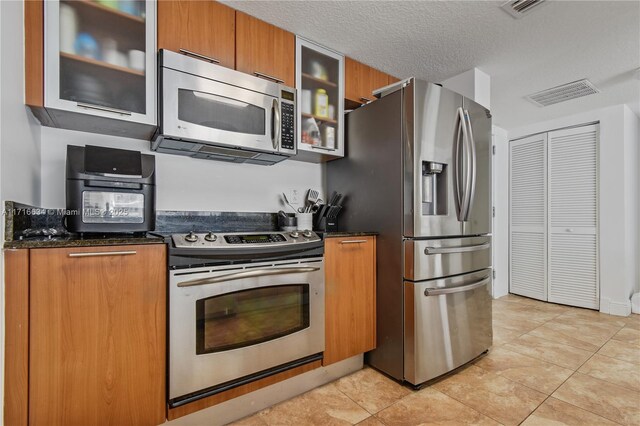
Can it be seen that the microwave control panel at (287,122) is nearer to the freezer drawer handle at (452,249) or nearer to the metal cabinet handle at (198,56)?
the metal cabinet handle at (198,56)

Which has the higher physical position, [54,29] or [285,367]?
[54,29]

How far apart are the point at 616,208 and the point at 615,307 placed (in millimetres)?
1110

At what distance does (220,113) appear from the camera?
179 centimetres

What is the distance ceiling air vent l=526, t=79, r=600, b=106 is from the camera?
9.68ft

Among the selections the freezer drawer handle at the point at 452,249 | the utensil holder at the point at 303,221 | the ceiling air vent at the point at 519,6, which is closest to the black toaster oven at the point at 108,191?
the utensil holder at the point at 303,221

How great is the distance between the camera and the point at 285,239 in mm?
1769

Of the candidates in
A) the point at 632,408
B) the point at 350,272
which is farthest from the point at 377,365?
the point at 632,408

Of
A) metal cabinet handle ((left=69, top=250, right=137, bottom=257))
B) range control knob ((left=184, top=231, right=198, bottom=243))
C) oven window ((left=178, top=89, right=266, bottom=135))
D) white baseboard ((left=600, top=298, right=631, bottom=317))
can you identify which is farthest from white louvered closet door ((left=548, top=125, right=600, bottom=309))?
metal cabinet handle ((left=69, top=250, right=137, bottom=257))

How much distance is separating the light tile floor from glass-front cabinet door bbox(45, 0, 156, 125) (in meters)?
1.73

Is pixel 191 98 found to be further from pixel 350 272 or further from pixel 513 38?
pixel 513 38

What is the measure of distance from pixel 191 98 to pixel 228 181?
2.09 feet

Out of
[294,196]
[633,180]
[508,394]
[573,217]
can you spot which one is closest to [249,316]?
[294,196]

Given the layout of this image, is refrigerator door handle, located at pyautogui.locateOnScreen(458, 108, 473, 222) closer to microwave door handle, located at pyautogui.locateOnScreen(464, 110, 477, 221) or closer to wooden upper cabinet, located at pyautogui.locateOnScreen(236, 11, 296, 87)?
microwave door handle, located at pyautogui.locateOnScreen(464, 110, 477, 221)

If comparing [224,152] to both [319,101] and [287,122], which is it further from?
[319,101]
